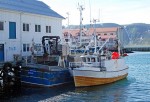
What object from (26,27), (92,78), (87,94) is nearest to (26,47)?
(26,27)

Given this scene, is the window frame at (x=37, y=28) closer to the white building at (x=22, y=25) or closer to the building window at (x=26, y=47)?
the white building at (x=22, y=25)

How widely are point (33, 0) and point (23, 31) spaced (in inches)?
368

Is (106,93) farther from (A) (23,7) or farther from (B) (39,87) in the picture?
(A) (23,7)

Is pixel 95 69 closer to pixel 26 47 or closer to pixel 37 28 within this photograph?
pixel 26 47

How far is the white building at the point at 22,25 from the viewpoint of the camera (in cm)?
3725

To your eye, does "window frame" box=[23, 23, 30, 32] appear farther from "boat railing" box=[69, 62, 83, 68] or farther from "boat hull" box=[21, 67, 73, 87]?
"boat railing" box=[69, 62, 83, 68]

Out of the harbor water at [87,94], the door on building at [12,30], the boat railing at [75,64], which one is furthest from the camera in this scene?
the door on building at [12,30]

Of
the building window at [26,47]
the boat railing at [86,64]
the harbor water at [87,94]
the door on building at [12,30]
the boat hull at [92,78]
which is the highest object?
the door on building at [12,30]

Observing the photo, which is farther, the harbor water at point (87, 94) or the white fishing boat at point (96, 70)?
the white fishing boat at point (96, 70)

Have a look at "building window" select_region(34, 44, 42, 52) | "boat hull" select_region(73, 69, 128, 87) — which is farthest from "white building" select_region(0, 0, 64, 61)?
"boat hull" select_region(73, 69, 128, 87)

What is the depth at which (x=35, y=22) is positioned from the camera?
42.3 meters

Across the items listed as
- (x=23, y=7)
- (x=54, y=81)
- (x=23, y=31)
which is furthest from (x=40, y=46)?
(x=54, y=81)

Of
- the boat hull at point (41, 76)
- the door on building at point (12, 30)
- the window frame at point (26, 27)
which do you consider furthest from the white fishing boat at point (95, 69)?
the door on building at point (12, 30)

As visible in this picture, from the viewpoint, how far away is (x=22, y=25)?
39938 mm
